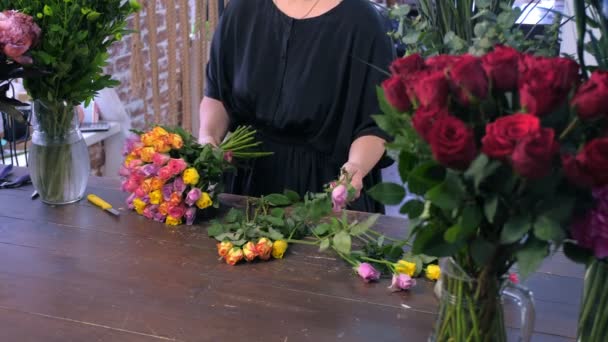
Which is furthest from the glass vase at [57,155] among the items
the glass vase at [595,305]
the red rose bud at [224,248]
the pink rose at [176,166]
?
the glass vase at [595,305]

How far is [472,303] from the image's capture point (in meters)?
0.92

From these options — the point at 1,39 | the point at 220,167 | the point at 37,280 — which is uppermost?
the point at 1,39

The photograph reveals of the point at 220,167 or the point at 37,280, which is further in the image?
the point at 220,167

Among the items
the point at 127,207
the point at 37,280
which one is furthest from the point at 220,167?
the point at 37,280

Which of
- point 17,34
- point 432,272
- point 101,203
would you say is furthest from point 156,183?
point 432,272

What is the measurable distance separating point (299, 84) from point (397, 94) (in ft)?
3.91

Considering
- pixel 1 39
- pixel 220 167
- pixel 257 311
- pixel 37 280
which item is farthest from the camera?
pixel 220 167

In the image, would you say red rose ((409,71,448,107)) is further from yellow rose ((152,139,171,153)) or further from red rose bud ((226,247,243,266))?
yellow rose ((152,139,171,153))

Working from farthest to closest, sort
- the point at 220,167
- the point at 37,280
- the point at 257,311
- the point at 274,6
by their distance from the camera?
the point at 274,6 < the point at 220,167 < the point at 37,280 < the point at 257,311

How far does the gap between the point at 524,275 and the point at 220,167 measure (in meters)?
0.97

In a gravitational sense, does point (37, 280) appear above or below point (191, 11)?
below

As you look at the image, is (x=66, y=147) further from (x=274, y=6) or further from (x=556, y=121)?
(x=556, y=121)

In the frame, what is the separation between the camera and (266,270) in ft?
4.60

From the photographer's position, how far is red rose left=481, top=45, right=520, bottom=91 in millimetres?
783
